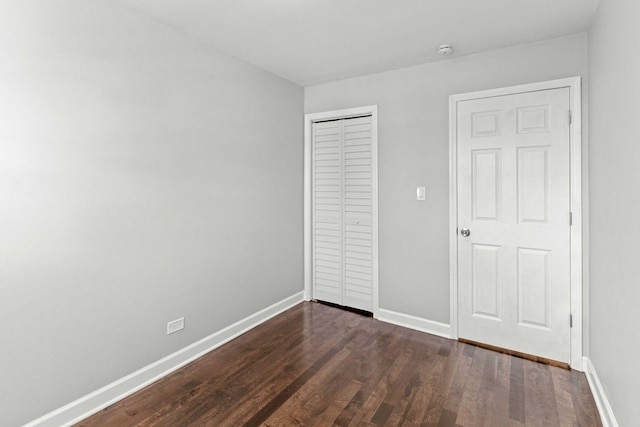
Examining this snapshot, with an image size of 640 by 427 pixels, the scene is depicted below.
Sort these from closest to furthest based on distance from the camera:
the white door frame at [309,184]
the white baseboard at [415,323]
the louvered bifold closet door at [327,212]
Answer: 1. the white baseboard at [415,323]
2. the white door frame at [309,184]
3. the louvered bifold closet door at [327,212]

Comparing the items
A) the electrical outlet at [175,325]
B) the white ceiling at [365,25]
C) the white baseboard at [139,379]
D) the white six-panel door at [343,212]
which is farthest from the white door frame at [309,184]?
the electrical outlet at [175,325]

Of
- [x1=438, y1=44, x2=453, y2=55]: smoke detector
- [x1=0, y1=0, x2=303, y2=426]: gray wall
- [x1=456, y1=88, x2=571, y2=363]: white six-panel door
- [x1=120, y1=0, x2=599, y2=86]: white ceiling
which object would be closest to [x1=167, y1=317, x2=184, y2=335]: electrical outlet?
[x1=0, y1=0, x2=303, y2=426]: gray wall

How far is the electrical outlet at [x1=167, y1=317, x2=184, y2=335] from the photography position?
8.27 ft

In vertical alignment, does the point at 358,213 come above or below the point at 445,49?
below

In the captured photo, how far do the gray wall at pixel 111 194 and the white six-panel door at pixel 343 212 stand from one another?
0.88m

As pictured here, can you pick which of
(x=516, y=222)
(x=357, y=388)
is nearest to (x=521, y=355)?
(x=516, y=222)

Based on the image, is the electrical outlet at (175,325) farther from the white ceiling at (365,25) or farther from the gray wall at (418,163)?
the white ceiling at (365,25)

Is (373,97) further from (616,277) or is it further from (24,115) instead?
(24,115)

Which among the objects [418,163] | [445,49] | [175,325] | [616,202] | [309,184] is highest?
[445,49]

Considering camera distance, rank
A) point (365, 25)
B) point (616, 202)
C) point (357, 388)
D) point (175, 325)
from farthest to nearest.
A: point (175, 325) → point (365, 25) → point (357, 388) → point (616, 202)

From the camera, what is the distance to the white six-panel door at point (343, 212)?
359 centimetres

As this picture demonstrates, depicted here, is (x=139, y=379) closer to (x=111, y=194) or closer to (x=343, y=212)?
(x=111, y=194)

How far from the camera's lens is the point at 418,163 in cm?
319

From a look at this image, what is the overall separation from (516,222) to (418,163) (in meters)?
0.95
